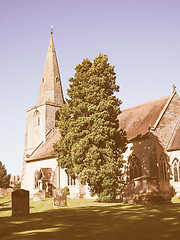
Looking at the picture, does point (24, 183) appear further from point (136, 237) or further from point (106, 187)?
point (136, 237)

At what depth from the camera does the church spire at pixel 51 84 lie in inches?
1785

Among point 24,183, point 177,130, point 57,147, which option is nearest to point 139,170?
point 177,130

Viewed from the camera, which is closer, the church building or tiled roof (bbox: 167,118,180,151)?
the church building

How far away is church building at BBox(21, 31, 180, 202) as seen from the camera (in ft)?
59.9

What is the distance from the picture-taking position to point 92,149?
22.1 m

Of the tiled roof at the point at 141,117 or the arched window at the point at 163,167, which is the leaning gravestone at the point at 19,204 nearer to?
the arched window at the point at 163,167

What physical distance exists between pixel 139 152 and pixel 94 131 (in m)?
7.10

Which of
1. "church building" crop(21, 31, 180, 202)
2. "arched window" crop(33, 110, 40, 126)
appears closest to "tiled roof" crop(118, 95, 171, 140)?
"church building" crop(21, 31, 180, 202)

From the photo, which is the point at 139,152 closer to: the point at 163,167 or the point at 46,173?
the point at 163,167

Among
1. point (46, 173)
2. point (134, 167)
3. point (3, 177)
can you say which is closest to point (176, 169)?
point (134, 167)

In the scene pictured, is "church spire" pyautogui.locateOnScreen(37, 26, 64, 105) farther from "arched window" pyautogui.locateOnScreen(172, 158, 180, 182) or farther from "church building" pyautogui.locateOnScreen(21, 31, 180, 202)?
"arched window" pyautogui.locateOnScreen(172, 158, 180, 182)

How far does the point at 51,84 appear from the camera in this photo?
45375 millimetres

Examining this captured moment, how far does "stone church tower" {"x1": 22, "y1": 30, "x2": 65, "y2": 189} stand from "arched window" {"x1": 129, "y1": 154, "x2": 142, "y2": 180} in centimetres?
1930

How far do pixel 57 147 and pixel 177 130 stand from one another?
1295 cm
